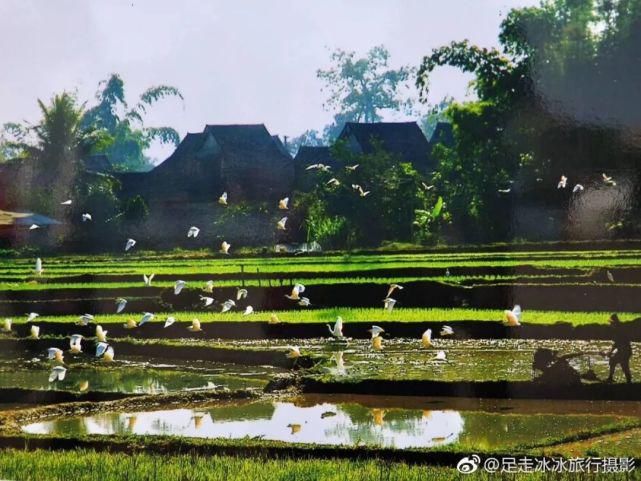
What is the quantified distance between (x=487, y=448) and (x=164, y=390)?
3076 millimetres

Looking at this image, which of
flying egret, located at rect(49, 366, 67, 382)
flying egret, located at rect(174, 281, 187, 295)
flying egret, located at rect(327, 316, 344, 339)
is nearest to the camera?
flying egret, located at rect(49, 366, 67, 382)

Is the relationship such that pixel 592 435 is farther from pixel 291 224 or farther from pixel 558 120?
pixel 291 224

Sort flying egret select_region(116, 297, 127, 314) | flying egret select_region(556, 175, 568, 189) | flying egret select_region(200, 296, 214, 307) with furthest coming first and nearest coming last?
flying egret select_region(200, 296, 214, 307) < flying egret select_region(116, 297, 127, 314) < flying egret select_region(556, 175, 568, 189)

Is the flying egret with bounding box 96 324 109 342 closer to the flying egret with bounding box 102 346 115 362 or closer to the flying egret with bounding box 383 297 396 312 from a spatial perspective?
the flying egret with bounding box 102 346 115 362

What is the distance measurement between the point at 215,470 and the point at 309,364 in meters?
2.70

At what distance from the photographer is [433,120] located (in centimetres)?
995

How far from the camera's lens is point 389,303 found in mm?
11602

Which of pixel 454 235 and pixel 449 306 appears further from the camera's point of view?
pixel 449 306

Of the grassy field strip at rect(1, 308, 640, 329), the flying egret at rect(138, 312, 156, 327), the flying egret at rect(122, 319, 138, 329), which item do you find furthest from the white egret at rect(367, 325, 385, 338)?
the flying egret at rect(122, 319, 138, 329)

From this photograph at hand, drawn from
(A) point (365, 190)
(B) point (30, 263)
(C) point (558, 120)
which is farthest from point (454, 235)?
(B) point (30, 263)

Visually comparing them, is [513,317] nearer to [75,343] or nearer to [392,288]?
[392,288]

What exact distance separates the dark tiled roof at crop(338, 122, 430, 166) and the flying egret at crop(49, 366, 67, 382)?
124 inches

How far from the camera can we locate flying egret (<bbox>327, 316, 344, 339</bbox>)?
10485 millimetres

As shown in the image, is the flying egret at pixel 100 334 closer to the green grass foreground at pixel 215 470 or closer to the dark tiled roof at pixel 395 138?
the dark tiled roof at pixel 395 138
